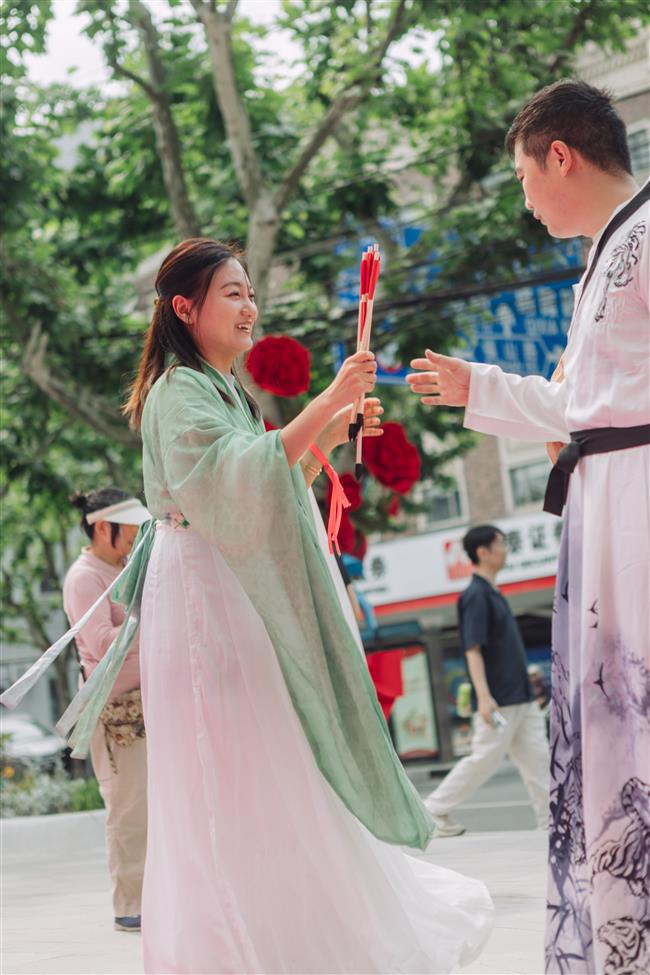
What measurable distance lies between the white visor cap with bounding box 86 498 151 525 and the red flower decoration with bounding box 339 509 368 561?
43.3 inches

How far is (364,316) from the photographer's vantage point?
9.88 feet

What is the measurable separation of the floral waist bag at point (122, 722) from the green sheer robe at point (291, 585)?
2209 mm

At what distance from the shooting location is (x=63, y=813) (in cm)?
1010

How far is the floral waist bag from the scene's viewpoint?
507cm

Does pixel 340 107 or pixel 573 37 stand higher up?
pixel 573 37

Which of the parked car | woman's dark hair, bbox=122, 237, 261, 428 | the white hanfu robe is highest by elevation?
woman's dark hair, bbox=122, 237, 261, 428

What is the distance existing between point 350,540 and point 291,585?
453 centimetres

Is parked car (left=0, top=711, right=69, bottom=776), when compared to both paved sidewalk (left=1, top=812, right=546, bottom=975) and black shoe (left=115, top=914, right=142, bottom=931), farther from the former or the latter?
black shoe (left=115, top=914, right=142, bottom=931)

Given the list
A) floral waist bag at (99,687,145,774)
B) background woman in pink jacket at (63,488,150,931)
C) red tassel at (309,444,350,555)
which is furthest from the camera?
floral waist bag at (99,687,145,774)

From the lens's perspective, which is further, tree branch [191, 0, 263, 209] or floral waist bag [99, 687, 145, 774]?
tree branch [191, 0, 263, 209]

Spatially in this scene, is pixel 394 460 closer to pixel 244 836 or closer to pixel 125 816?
pixel 125 816

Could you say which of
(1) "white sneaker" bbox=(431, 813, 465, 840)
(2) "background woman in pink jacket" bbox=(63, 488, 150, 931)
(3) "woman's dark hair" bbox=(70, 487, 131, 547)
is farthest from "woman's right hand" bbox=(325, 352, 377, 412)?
(1) "white sneaker" bbox=(431, 813, 465, 840)

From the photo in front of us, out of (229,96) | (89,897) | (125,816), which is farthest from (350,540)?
(229,96)

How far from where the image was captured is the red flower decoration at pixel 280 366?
6.82m
